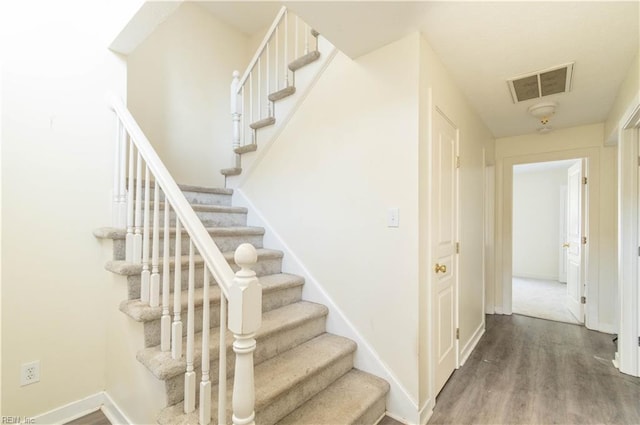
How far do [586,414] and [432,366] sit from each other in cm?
105

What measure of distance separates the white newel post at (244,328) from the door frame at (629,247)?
9.93ft

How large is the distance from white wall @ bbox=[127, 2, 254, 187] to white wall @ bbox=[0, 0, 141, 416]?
3.72 ft

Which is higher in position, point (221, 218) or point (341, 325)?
point (221, 218)

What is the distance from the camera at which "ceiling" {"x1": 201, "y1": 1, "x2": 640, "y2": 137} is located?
5.12ft

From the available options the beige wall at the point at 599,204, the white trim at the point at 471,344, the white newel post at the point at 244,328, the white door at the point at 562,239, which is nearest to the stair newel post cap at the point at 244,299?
the white newel post at the point at 244,328

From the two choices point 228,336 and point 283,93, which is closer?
point 228,336

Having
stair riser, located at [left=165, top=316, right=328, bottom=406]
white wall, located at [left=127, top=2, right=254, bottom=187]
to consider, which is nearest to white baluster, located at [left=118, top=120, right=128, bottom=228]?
stair riser, located at [left=165, top=316, right=328, bottom=406]

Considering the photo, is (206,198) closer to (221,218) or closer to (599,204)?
(221,218)

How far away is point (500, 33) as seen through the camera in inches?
69.8

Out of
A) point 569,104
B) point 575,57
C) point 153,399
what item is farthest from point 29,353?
point 569,104

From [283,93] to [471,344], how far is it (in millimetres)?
2904

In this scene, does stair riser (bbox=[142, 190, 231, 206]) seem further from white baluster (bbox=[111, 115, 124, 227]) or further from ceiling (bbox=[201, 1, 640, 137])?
ceiling (bbox=[201, 1, 640, 137])

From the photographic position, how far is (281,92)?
99.1 inches

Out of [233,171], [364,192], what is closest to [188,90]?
[233,171]
